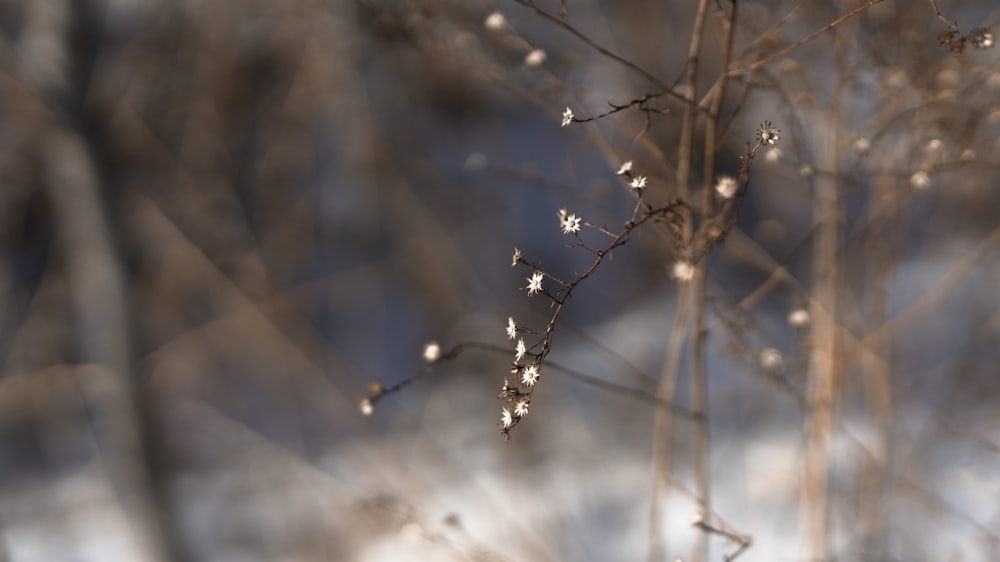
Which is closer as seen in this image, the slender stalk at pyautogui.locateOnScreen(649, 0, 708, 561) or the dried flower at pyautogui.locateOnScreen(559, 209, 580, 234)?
the dried flower at pyautogui.locateOnScreen(559, 209, 580, 234)

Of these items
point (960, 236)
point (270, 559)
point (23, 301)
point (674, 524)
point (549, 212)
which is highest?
point (549, 212)

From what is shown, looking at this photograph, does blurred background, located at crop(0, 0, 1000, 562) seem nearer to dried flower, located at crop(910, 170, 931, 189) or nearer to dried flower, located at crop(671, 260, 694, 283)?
dried flower, located at crop(910, 170, 931, 189)

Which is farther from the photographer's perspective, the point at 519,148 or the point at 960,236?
the point at 519,148

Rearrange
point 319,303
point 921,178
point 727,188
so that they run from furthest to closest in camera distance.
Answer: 1. point 319,303
2. point 921,178
3. point 727,188

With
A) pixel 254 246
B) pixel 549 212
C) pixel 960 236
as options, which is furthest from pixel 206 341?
pixel 960 236

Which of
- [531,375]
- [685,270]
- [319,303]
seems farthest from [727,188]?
[319,303]

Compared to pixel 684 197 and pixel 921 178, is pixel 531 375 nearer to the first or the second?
pixel 684 197

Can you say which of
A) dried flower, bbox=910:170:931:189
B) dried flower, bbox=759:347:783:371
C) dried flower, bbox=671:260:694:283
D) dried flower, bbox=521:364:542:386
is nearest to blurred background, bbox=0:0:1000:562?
dried flower, bbox=759:347:783:371

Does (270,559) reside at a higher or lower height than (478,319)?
lower

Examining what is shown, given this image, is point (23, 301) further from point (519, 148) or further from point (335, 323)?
point (519, 148)
